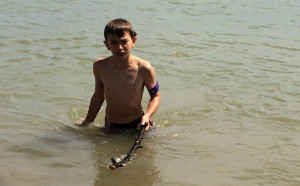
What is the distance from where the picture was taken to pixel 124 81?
460 centimetres

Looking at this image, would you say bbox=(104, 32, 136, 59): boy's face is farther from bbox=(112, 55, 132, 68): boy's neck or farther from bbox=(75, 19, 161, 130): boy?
bbox=(112, 55, 132, 68): boy's neck

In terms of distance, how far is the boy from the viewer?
4.42 m

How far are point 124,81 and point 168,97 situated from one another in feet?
5.27

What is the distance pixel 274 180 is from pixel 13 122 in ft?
8.24

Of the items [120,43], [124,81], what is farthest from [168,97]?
[120,43]

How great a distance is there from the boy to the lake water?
0.19m

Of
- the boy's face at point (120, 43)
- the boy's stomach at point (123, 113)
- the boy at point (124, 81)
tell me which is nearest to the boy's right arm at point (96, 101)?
the boy at point (124, 81)

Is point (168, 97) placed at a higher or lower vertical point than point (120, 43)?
lower

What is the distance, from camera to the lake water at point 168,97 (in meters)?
3.98

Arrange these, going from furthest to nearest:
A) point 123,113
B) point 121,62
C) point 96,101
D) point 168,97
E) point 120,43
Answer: point 168,97
point 96,101
point 123,113
point 121,62
point 120,43

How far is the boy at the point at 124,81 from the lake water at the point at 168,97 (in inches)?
7.5

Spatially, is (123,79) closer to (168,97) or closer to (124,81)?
(124,81)

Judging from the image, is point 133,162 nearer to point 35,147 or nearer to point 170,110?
point 35,147

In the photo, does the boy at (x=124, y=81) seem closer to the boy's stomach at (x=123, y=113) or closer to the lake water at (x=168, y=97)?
the boy's stomach at (x=123, y=113)
